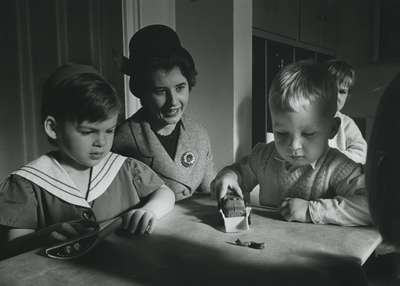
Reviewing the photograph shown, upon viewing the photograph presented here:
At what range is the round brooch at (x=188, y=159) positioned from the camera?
93 centimetres

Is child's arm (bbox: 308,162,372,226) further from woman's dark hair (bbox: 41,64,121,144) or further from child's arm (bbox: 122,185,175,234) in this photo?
woman's dark hair (bbox: 41,64,121,144)

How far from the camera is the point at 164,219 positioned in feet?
2.54

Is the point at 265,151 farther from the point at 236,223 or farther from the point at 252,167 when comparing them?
the point at 236,223

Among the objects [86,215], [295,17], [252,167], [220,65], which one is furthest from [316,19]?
[86,215]

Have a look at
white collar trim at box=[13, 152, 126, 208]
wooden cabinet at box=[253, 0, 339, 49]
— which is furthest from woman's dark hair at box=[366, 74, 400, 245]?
wooden cabinet at box=[253, 0, 339, 49]

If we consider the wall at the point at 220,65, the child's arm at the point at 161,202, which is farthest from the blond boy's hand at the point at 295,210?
→ the wall at the point at 220,65

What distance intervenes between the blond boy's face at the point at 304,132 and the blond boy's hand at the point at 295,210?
0.27 ft

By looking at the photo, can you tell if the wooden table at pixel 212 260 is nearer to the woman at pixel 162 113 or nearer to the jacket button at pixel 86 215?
the jacket button at pixel 86 215

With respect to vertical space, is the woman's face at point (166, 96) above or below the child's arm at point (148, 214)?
above

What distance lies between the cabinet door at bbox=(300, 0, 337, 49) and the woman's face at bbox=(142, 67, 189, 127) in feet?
2.34

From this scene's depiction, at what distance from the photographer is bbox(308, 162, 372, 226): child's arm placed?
71cm

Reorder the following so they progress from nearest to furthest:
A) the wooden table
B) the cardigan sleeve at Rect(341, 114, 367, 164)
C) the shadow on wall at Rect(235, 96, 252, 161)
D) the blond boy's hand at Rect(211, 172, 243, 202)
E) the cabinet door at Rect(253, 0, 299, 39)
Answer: the wooden table, the blond boy's hand at Rect(211, 172, 243, 202), the cardigan sleeve at Rect(341, 114, 367, 164), the shadow on wall at Rect(235, 96, 252, 161), the cabinet door at Rect(253, 0, 299, 39)

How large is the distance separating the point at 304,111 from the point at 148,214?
356mm

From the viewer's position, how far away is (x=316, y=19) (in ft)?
4.55
